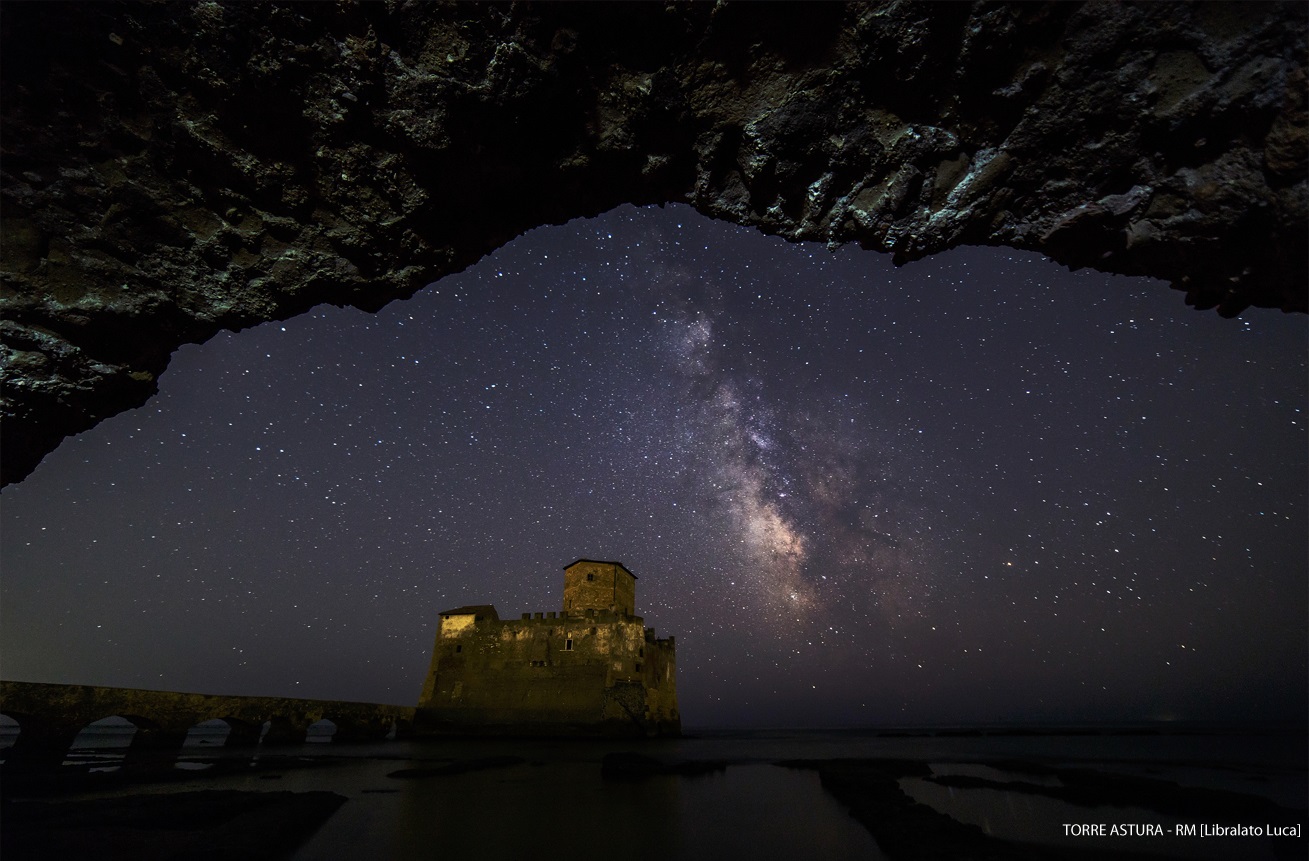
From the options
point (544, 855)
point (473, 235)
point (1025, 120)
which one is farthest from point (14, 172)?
point (544, 855)

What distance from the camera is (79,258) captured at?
5031mm

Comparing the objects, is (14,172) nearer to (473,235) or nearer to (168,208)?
(168,208)

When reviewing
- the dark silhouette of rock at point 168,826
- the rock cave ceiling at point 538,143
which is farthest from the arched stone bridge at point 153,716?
the rock cave ceiling at point 538,143

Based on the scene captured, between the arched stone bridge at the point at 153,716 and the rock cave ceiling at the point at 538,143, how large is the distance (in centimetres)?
1836

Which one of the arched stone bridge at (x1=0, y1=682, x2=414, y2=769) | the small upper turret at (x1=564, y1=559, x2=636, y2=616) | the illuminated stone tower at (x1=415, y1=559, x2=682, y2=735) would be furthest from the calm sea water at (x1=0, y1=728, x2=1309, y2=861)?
the small upper turret at (x1=564, y1=559, x2=636, y2=616)

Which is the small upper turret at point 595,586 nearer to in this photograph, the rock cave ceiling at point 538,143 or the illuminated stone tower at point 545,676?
the illuminated stone tower at point 545,676

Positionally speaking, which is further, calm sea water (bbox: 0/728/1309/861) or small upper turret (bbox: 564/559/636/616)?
small upper turret (bbox: 564/559/636/616)

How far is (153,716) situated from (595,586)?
22511 millimetres

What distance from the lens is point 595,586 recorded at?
36.3 metres

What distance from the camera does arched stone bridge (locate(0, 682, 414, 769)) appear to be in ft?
54.1

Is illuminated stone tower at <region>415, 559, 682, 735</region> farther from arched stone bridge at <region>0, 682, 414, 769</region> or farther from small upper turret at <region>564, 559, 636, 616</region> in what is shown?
arched stone bridge at <region>0, 682, 414, 769</region>

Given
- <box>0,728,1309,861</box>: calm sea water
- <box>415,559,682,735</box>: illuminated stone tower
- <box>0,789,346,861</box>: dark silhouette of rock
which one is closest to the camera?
<box>0,789,346,861</box>: dark silhouette of rock

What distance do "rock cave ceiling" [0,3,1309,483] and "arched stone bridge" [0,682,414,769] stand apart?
18355mm

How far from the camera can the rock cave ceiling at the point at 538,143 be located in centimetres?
395
